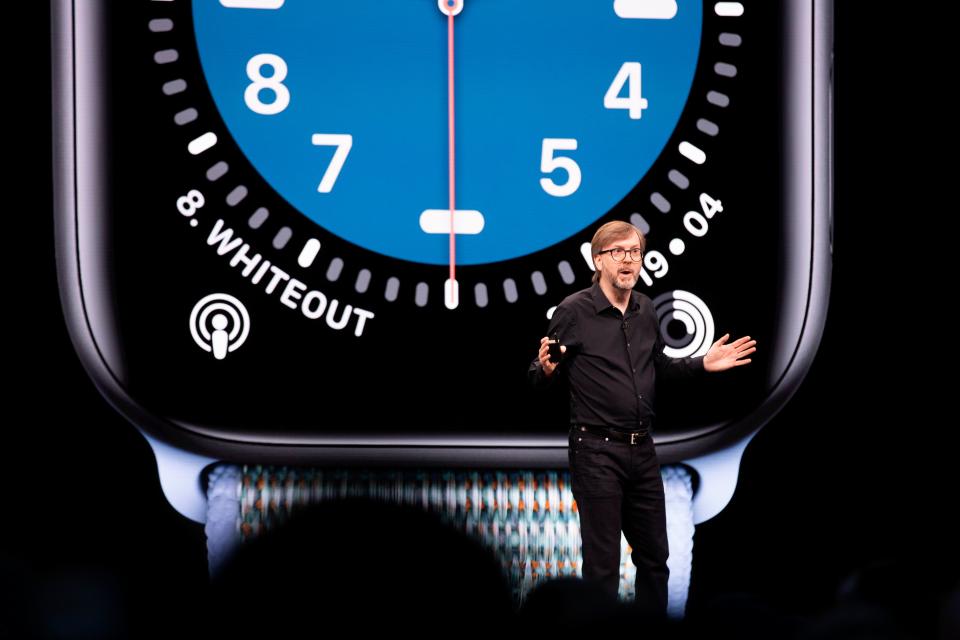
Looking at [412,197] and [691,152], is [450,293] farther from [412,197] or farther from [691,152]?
[691,152]

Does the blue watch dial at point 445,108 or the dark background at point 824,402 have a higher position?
the blue watch dial at point 445,108

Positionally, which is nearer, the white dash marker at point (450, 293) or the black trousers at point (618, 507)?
the black trousers at point (618, 507)

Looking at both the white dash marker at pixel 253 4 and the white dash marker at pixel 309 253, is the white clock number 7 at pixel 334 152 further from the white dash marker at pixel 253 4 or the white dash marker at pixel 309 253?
the white dash marker at pixel 253 4

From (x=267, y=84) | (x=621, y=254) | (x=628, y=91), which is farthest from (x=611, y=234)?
(x=267, y=84)

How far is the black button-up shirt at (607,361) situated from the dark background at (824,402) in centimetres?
33

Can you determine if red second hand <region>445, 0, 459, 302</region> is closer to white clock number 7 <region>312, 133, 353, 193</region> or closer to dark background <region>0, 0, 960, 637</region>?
white clock number 7 <region>312, 133, 353, 193</region>

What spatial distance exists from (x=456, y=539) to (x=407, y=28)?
2081 mm

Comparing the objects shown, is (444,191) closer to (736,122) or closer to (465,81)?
(465,81)

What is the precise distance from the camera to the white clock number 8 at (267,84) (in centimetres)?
269

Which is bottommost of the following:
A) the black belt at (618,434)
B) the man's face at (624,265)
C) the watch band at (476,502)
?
the watch band at (476,502)

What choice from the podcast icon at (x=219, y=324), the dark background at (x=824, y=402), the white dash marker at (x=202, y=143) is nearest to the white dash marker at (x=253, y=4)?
the white dash marker at (x=202, y=143)

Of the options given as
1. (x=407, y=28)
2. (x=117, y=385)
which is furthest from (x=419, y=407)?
(x=407, y=28)

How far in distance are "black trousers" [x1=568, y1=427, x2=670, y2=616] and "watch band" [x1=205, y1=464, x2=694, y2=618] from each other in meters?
0.07

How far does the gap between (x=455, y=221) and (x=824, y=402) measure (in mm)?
872
